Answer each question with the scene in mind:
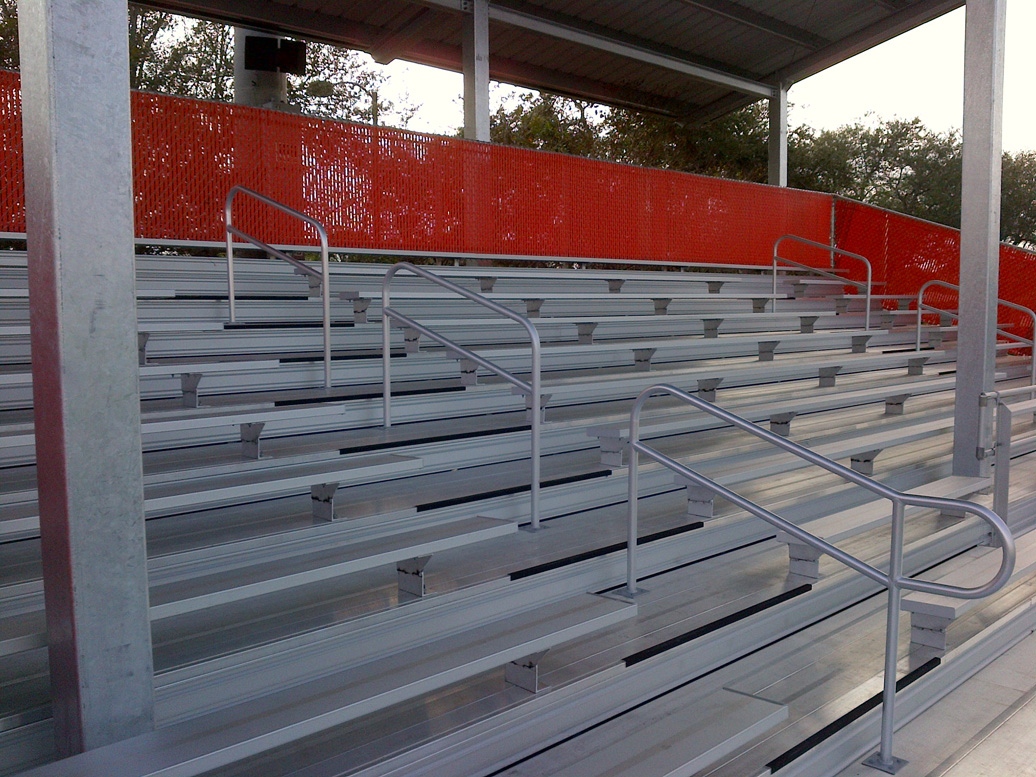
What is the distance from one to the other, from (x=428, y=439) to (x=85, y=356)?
2.51 meters

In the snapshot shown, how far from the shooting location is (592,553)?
3.80m

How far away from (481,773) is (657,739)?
58 centimetres

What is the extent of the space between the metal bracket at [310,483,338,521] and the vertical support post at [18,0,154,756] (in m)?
1.51

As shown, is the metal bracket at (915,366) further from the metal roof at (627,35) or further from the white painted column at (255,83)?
the white painted column at (255,83)

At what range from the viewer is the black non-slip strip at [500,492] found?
3941 mm

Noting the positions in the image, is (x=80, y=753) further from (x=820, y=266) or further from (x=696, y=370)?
(x=820, y=266)

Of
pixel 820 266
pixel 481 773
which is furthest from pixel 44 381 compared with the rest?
pixel 820 266

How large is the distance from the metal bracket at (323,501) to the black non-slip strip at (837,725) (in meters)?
1.82

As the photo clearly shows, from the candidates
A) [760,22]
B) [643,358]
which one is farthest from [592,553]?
[760,22]

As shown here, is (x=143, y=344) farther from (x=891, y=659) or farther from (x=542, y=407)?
(x=891, y=659)

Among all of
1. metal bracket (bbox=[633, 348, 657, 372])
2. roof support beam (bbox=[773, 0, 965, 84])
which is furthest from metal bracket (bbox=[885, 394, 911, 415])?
roof support beam (bbox=[773, 0, 965, 84])

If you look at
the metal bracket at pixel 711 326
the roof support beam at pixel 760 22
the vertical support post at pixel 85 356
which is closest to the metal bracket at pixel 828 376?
the metal bracket at pixel 711 326

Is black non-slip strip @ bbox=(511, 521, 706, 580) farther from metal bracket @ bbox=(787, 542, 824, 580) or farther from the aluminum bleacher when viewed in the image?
metal bracket @ bbox=(787, 542, 824, 580)

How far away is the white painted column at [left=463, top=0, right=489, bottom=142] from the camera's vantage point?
9.00 metres
